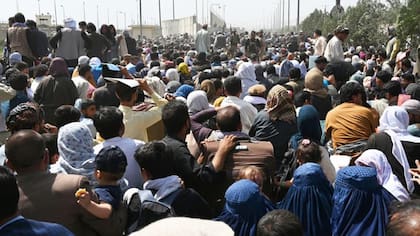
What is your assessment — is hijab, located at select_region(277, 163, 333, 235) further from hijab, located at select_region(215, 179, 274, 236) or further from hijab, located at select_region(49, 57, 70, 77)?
hijab, located at select_region(49, 57, 70, 77)

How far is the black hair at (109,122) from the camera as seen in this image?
401 centimetres

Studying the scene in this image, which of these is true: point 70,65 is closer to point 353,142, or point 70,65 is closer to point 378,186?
point 353,142

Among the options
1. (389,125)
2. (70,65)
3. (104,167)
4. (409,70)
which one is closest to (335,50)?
(409,70)

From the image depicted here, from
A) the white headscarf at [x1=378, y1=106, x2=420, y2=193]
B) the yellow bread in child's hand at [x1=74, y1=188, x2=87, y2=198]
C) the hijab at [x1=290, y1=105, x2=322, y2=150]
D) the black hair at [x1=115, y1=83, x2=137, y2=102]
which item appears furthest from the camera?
the black hair at [x1=115, y1=83, x2=137, y2=102]

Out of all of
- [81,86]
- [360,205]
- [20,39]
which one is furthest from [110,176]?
[20,39]

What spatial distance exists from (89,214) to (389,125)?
3040 mm

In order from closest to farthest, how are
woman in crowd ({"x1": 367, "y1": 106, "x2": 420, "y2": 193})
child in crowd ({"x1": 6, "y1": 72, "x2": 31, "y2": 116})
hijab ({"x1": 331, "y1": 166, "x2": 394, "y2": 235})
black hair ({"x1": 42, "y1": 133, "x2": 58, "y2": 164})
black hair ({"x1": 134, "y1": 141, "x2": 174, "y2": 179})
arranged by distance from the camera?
1. hijab ({"x1": 331, "y1": 166, "x2": 394, "y2": 235})
2. black hair ({"x1": 134, "y1": 141, "x2": 174, "y2": 179})
3. black hair ({"x1": 42, "y1": 133, "x2": 58, "y2": 164})
4. woman in crowd ({"x1": 367, "y1": 106, "x2": 420, "y2": 193})
5. child in crowd ({"x1": 6, "y1": 72, "x2": 31, "y2": 116})

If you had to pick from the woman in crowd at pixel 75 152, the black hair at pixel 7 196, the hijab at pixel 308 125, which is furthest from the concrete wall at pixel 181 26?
the black hair at pixel 7 196

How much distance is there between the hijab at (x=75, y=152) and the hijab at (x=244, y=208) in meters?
1.01

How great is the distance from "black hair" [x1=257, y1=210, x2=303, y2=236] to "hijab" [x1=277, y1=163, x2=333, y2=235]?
2.82ft

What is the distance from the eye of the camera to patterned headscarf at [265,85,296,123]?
4.88 m

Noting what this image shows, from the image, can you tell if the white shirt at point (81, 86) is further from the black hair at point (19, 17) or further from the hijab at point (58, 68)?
the black hair at point (19, 17)

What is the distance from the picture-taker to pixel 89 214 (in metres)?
2.96

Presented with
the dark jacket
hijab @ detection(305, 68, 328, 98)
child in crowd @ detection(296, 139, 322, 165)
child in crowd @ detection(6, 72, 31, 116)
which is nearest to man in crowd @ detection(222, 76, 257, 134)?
hijab @ detection(305, 68, 328, 98)
